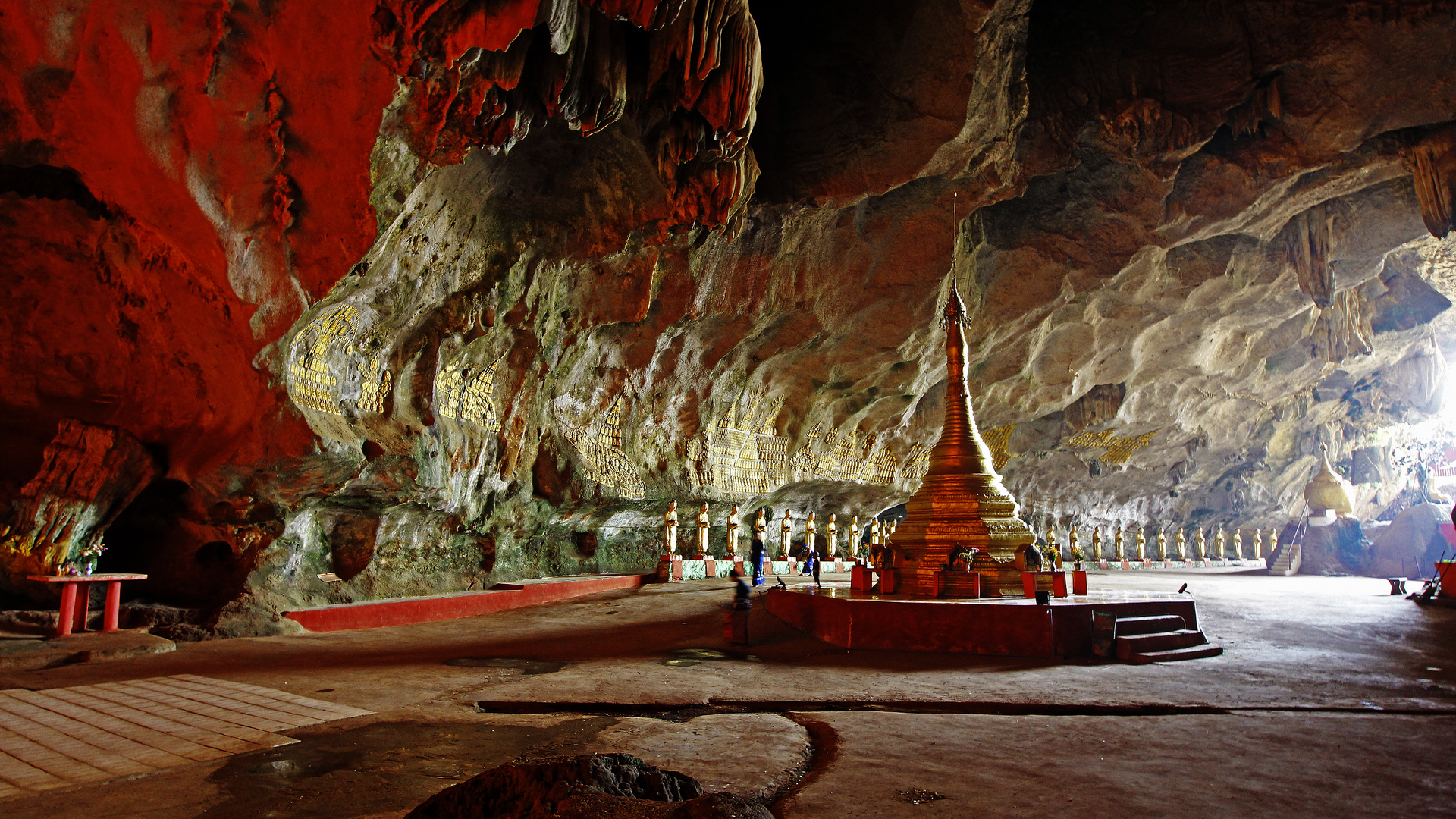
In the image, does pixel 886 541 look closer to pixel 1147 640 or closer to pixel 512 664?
pixel 1147 640

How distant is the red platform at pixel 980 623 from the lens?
7.25 metres

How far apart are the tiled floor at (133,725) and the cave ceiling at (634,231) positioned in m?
4.62

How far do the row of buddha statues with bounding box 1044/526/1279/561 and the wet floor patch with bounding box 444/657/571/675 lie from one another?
23.3 m

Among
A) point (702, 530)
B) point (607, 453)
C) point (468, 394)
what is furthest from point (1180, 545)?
point (468, 394)

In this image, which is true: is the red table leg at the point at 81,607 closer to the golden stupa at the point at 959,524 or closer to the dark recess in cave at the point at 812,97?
the golden stupa at the point at 959,524

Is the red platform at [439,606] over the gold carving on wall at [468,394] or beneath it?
beneath

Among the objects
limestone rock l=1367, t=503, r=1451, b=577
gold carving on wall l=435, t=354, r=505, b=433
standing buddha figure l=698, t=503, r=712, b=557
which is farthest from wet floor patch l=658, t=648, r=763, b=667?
limestone rock l=1367, t=503, r=1451, b=577

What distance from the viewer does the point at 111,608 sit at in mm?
9422

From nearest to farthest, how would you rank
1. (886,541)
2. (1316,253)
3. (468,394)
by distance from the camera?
1. (886,541)
2. (468,394)
3. (1316,253)

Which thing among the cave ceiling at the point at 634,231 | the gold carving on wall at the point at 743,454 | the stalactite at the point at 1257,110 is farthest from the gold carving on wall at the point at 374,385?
the stalactite at the point at 1257,110

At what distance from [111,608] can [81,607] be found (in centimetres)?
30

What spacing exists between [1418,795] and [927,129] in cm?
1132

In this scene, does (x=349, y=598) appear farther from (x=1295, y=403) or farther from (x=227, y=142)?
(x=1295, y=403)

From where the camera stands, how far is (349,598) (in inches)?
474
